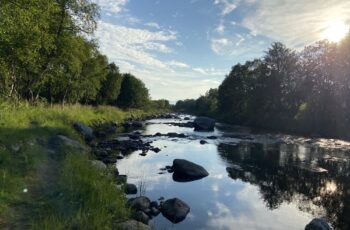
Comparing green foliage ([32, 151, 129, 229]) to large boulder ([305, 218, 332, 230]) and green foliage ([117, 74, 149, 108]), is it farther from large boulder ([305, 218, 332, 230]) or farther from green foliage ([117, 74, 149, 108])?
green foliage ([117, 74, 149, 108])

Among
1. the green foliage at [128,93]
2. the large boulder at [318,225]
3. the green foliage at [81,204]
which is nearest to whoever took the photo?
the green foliage at [81,204]

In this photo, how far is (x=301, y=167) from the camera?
2577 cm

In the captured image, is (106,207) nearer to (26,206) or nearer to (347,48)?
(26,206)

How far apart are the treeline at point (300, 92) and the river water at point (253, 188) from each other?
84.4ft

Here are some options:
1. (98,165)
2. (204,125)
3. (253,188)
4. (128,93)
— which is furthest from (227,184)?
(128,93)

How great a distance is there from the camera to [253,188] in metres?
19.8

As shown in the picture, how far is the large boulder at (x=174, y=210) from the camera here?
1374cm

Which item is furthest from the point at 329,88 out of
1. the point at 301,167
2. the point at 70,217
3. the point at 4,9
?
the point at 70,217

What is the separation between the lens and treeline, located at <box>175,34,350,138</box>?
55.3 meters

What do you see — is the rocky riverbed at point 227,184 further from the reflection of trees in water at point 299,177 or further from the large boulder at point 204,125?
the large boulder at point 204,125

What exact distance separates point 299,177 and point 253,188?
4.65 meters

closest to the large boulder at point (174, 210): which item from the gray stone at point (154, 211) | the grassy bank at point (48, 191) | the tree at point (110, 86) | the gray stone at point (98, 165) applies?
the gray stone at point (154, 211)

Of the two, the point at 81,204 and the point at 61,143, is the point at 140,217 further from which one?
the point at 61,143

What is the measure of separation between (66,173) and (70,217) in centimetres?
448
